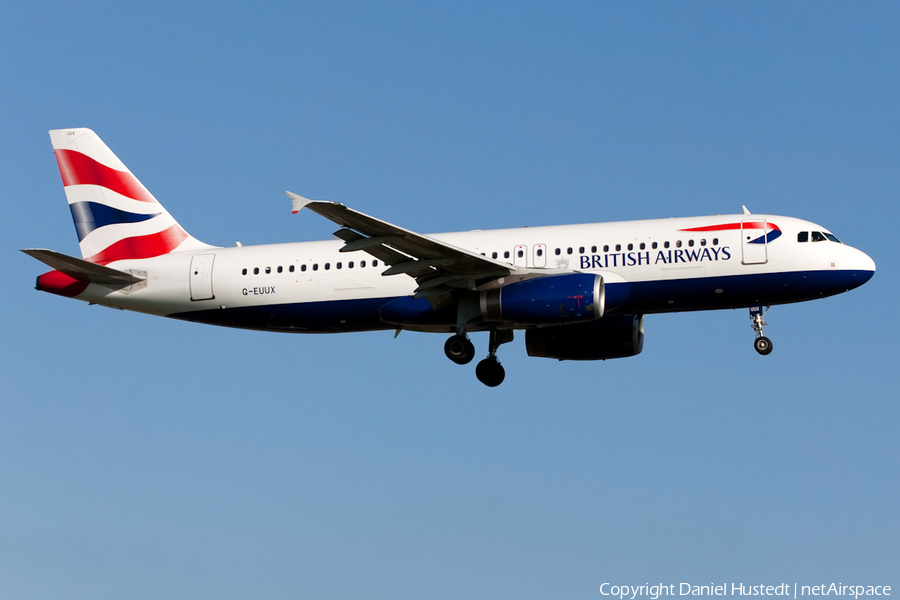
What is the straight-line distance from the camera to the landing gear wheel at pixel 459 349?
3625 centimetres

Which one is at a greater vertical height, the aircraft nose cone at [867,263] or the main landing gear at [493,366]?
the aircraft nose cone at [867,263]

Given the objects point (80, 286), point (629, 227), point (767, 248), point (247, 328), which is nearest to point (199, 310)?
point (247, 328)

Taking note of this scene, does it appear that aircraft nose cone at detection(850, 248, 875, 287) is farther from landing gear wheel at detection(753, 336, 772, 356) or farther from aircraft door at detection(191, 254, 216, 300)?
aircraft door at detection(191, 254, 216, 300)

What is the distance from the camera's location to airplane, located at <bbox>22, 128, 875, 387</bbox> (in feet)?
111

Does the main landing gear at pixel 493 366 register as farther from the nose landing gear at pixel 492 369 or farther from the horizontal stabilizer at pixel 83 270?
the horizontal stabilizer at pixel 83 270

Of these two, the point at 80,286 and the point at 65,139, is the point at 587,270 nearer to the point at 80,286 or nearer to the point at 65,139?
the point at 80,286

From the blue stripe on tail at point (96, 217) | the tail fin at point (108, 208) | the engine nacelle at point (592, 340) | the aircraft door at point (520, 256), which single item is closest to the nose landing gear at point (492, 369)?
the engine nacelle at point (592, 340)

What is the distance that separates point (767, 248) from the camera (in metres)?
34.0

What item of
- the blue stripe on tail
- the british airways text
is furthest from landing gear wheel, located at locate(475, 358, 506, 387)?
the blue stripe on tail

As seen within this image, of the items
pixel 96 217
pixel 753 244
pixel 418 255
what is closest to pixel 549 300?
pixel 418 255

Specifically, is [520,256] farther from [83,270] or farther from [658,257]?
[83,270]

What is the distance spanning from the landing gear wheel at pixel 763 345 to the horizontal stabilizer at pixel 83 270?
20.5m

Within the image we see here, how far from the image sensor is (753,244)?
3397cm

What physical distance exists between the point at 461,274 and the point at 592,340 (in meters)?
6.50
